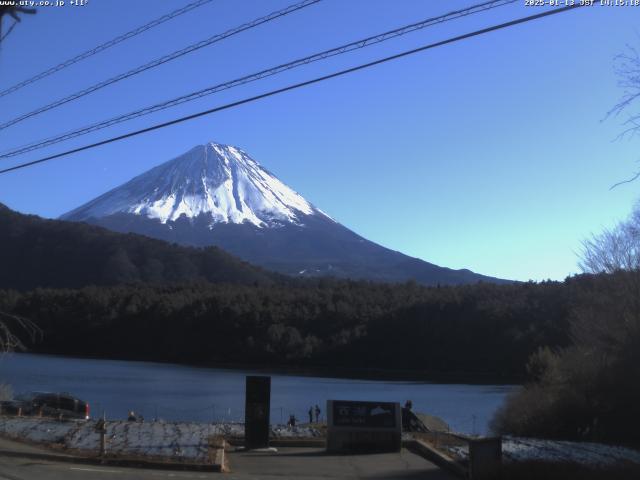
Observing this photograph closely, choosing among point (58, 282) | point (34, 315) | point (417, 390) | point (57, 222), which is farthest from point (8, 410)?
point (57, 222)

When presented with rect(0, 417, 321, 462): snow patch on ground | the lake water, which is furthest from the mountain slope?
rect(0, 417, 321, 462): snow patch on ground

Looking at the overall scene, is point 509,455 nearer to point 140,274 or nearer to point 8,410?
point 8,410

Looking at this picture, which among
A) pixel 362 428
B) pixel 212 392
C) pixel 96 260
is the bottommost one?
pixel 212 392

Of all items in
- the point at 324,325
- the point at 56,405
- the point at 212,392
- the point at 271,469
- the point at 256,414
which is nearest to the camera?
the point at 271,469

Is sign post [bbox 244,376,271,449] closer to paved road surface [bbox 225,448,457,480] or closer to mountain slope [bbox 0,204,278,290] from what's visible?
paved road surface [bbox 225,448,457,480]

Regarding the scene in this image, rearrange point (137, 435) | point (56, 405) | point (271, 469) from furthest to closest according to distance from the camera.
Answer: point (56, 405) < point (137, 435) < point (271, 469)

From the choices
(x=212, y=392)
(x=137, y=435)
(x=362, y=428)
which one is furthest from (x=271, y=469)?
(x=212, y=392)

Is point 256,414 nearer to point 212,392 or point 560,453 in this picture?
point 560,453

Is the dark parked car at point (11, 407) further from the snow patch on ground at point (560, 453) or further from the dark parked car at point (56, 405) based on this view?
the snow patch on ground at point (560, 453)

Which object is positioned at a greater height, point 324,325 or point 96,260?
point 96,260
